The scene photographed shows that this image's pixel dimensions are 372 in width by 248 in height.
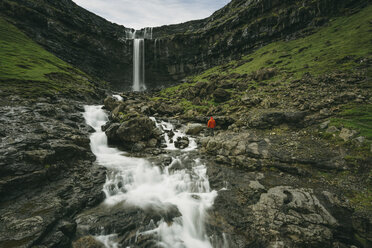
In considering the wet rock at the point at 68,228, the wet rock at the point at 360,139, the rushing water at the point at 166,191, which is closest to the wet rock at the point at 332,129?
the wet rock at the point at 360,139

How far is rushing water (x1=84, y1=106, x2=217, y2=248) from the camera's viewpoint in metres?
8.82

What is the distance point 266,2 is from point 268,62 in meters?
40.0

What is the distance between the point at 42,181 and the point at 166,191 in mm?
7999

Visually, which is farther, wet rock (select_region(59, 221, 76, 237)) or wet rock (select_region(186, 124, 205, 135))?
wet rock (select_region(186, 124, 205, 135))

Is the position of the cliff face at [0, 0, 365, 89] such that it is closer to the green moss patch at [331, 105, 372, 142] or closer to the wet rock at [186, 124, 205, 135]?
the green moss patch at [331, 105, 372, 142]

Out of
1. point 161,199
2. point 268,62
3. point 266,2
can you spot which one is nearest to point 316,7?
point 266,2

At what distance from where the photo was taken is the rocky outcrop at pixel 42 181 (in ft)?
23.5

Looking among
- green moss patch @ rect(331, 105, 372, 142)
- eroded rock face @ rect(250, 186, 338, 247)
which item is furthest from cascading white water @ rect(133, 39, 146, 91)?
eroded rock face @ rect(250, 186, 338, 247)

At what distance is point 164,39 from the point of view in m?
77.1

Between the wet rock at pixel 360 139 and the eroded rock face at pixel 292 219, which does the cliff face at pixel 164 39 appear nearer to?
the wet rock at pixel 360 139

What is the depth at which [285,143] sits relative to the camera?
512 inches

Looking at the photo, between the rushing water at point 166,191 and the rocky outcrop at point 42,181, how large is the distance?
1.32 metres

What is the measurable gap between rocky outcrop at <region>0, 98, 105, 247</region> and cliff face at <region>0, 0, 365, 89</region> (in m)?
61.9

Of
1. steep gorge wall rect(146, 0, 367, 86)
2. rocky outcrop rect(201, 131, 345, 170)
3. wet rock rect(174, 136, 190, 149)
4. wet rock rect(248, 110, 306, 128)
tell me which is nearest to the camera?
rocky outcrop rect(201, 131, 345, 170)
